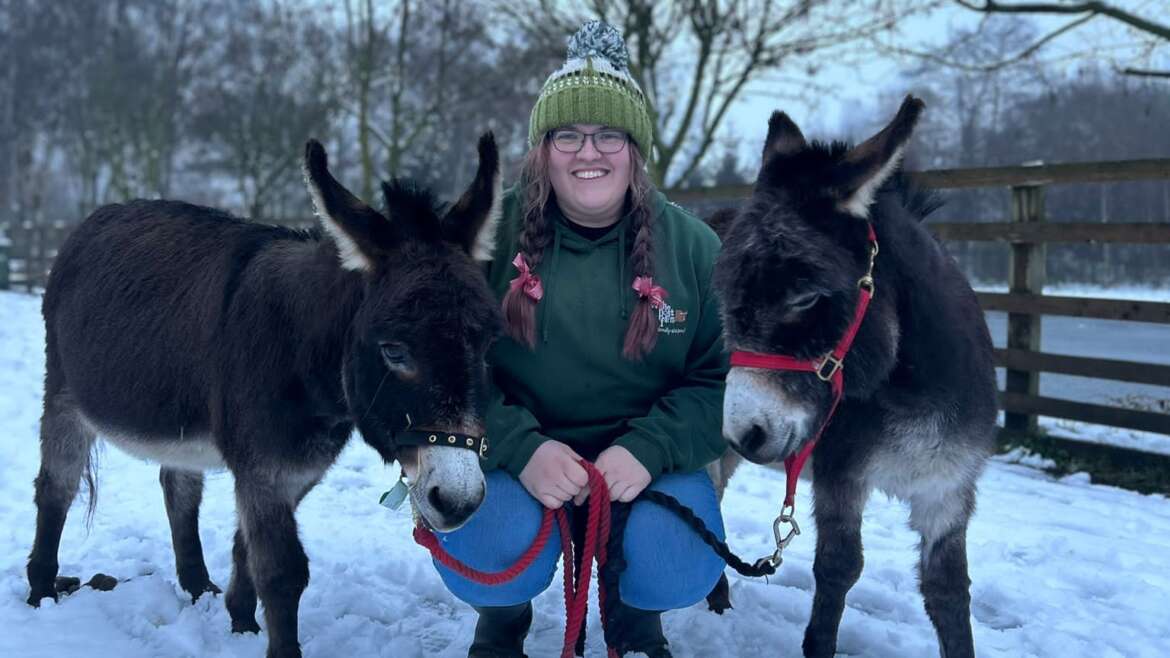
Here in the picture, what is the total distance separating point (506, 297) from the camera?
237cm

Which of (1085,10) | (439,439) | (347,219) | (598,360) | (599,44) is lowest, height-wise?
(439,439)

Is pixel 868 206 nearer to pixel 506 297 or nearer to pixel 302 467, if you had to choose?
pixel 506 297

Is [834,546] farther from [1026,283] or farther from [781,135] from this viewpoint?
[1026,283]

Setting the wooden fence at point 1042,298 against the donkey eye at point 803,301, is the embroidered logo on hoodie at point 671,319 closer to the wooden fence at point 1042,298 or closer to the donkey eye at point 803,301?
the donkey eye at point 803,301

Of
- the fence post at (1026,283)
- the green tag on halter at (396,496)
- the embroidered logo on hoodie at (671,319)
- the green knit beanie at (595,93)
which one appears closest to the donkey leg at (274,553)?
the green tag on halter at (396,496)

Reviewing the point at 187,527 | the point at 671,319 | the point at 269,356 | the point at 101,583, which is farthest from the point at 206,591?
the point at 671,319

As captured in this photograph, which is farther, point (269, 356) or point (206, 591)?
point (206, 591)

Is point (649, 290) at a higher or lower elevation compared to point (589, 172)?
lower

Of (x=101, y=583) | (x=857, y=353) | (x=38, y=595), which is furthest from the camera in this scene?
(x=101, y=583)

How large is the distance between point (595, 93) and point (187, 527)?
231 cm

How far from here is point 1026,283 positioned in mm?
5609

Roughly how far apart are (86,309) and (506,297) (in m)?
1.79

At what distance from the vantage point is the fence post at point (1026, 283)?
18.2ft

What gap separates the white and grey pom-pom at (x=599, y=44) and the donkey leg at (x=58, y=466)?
92.2 inches
